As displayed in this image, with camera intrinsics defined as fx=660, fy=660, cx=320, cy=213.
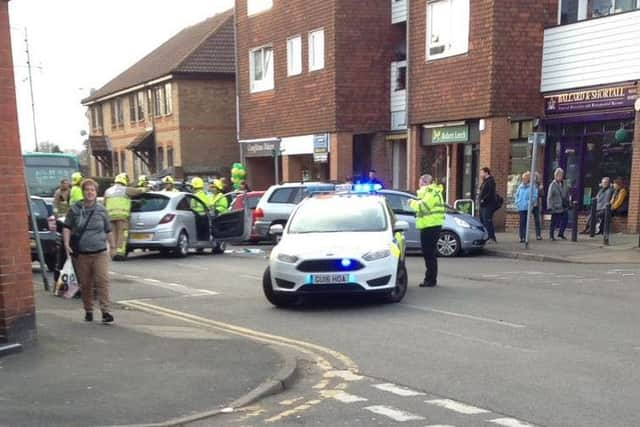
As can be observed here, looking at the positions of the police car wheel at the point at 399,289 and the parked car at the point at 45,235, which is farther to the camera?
the parked car at the point at 45,235

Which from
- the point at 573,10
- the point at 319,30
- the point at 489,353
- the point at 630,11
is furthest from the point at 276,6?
the point at 489,353

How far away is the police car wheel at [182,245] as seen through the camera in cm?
1555

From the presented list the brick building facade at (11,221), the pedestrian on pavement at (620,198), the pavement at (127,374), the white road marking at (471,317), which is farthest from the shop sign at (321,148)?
the brick building facade at (11,221)

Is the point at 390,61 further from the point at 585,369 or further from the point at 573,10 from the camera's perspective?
the point at 585,369

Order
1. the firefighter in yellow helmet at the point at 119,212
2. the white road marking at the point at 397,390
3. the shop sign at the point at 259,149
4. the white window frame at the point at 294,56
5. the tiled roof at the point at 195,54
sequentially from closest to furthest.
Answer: the white road marking at the point at 397,390, the firefighter in yellow helmet at the point at 119,212, the white window frame at the point at 294,56, the shop sign at the point at 259,149, the tiled roof at the point at 195,54

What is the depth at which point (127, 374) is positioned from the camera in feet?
18.9

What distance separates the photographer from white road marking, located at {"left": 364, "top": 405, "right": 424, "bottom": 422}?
15.9ft

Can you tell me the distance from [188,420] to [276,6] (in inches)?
969

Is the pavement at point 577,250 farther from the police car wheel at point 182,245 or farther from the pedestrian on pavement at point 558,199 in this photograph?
the police car wheel at point 182,245

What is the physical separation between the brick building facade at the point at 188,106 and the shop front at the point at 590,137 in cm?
2107

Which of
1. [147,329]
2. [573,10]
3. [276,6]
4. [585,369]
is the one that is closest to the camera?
[585,369]

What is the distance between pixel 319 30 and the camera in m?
25.0

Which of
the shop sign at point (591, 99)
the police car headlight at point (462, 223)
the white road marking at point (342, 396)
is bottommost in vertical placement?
the white road marking at point (342, 396)

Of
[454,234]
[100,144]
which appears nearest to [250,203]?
[454,234]
